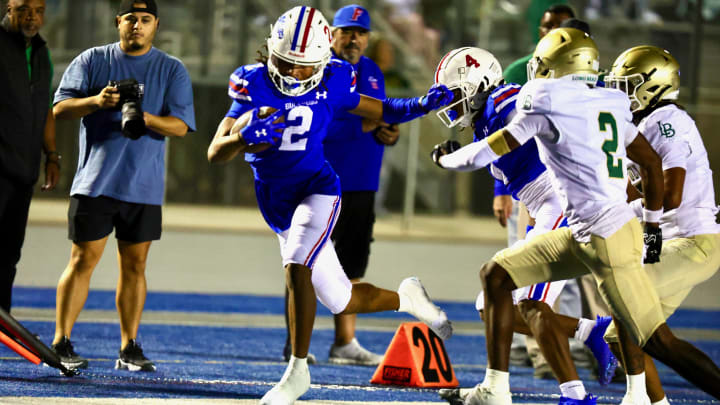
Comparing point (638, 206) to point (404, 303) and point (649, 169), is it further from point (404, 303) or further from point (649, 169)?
point (404, 303)

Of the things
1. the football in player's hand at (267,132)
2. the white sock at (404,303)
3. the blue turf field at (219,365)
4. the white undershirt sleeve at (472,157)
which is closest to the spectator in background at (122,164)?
the blue turf field at (219,365)

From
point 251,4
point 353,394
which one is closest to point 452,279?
point 353,394

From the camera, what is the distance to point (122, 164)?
5848 millimetres

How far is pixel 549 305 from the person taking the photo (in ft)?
17.2

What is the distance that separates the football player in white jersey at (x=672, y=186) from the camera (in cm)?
485

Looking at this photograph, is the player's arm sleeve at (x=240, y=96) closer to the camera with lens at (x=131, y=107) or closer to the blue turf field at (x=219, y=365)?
the camera with lens at (x=131, y=107)

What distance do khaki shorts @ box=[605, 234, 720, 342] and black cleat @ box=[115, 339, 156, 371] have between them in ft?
8.81

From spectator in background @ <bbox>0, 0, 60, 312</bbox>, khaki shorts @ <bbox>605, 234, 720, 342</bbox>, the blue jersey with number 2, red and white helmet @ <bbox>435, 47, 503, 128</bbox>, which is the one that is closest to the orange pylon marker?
the blue jersey with number 2

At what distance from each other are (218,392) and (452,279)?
5.95 metres

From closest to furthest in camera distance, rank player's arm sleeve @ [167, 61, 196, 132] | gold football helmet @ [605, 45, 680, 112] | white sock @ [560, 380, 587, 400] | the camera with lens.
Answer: white sock @ [560, 380, 587, 400] → gold football helmet @ [605, 45, 680, 112] → the camera with lens → player's arm sleeve @ [167, 61, 196, 132]

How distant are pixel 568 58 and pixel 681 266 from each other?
110cm

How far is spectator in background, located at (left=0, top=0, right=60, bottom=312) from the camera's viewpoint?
571 cm

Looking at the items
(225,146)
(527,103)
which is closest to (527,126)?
(527,103)

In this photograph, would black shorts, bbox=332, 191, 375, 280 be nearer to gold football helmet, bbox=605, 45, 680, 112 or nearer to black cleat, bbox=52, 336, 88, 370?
black cleat, bbox=52, 336, 88, 370
